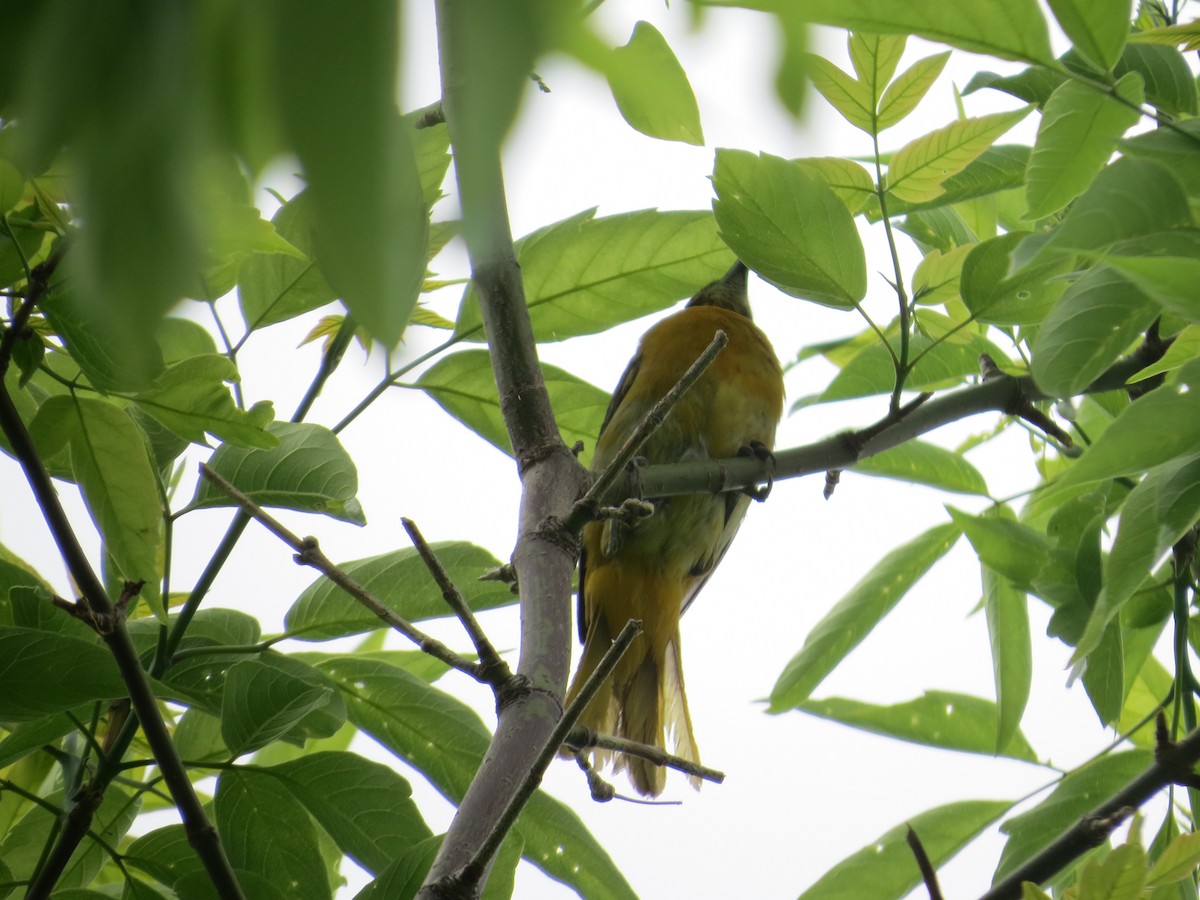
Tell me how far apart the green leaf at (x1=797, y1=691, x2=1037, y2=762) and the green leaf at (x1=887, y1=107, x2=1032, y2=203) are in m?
0.68

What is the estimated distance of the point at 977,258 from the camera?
4.22ft

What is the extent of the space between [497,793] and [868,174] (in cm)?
88

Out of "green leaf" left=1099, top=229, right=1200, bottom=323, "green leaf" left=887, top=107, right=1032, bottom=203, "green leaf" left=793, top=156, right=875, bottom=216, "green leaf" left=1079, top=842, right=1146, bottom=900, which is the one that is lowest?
"green leaf" left=1079, top=842, right=1146, bottom=900

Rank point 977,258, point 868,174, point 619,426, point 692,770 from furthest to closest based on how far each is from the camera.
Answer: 1. point 619,426
2. point 868,174
3. point 977,258
4. point 692,770

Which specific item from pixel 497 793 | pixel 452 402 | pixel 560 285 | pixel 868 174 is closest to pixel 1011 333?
pixel 868 174

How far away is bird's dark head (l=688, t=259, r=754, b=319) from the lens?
3949 mm

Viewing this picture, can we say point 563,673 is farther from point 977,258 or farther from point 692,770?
point 977,258

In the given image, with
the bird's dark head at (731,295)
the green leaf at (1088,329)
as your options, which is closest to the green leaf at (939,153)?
the green leaf at (1088,329)

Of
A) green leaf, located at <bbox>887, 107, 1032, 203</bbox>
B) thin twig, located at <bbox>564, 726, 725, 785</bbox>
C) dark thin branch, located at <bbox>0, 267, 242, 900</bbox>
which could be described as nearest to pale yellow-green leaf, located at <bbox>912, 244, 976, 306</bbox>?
green leaf, located at <bbox>887, 107, 1032, 203</bbox>

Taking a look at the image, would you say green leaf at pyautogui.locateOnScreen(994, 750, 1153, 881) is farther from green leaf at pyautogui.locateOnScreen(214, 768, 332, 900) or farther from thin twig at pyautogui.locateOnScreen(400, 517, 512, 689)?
green leaf at pyautogui.locateOnScreen(214, 768, 332, 900)

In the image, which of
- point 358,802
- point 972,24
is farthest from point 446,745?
point 972,24

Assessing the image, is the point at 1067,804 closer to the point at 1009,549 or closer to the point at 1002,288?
the point at 1009,549

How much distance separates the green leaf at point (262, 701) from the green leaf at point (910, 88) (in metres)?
0.90

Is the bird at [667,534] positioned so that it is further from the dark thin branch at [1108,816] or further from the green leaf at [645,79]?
the green leaf at [645,79]
